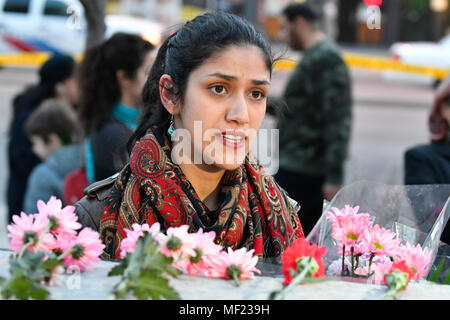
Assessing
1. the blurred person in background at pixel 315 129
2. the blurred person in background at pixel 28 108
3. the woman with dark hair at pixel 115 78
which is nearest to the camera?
the woman with dark hair at pixel 115 78

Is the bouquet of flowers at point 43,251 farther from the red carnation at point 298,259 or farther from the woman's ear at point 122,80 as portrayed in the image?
the woman's ear at point 122,80

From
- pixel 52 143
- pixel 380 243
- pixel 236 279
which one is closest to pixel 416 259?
pixel 380 243

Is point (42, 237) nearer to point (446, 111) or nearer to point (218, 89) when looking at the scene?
point (218, 89)

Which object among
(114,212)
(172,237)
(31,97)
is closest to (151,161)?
(114,212)

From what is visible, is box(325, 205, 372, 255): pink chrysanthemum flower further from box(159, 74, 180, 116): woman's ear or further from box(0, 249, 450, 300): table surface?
box(159, 74, 180, 116): woman's ear

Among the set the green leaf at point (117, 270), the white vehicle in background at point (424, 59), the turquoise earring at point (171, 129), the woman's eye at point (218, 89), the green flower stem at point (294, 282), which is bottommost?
the white vehicle in background at point (424, 59)

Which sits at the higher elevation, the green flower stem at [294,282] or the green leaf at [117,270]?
the green leaf at [117,270]

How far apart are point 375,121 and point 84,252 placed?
39.6ft

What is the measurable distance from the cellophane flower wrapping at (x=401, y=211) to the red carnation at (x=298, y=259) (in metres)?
0.39

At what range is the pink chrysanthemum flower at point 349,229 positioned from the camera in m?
1.74

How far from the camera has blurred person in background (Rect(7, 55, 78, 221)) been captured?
4.91 meters

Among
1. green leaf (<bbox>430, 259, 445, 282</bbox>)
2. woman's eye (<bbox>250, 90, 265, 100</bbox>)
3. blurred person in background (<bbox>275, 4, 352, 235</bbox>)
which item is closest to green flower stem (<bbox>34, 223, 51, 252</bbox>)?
woman's eye (<bbox>250, 90, 265, 100</bbox>)

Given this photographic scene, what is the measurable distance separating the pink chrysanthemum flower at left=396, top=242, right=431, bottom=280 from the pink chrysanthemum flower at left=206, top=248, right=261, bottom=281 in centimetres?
37

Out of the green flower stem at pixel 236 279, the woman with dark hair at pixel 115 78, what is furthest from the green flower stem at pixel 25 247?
the woman with dark hair at pixel 115 78
